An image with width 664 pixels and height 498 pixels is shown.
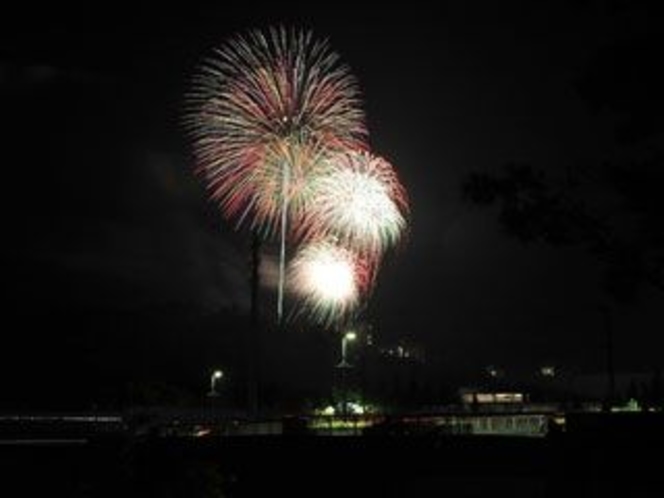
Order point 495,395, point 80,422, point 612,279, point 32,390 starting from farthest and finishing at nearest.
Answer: point 495,395, point 32,390, point 80,422, point 612,279

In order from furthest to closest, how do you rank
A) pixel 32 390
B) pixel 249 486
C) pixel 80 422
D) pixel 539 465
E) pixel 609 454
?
pixel 32 390 → pixel 80 422 → pixel 249 486 → pixel 539 465 → pixel 609 454

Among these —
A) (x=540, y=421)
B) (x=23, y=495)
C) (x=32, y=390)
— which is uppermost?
(x=32, y=390)

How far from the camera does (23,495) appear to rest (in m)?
28.7

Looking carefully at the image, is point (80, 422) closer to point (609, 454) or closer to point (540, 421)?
point (540, 421)

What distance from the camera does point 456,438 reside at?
38.5 metres

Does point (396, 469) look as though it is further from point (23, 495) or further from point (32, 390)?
point (32, 390)

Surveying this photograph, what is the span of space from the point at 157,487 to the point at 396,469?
1637cm

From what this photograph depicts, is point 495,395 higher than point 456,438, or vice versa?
point 495,395

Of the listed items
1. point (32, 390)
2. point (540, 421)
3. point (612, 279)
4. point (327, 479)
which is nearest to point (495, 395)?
point (32, 390)

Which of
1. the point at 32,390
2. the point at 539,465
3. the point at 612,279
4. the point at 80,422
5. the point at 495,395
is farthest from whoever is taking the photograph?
the point at 495,395

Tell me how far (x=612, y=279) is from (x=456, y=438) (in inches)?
566

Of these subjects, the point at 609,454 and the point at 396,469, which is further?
the point at 396,469

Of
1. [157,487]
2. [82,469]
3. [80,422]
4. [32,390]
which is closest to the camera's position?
[157,487]

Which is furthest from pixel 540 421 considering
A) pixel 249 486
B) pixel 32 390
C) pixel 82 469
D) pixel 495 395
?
pixel 495 395
